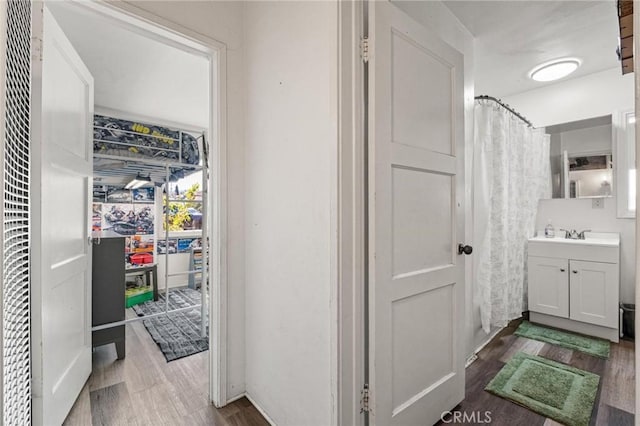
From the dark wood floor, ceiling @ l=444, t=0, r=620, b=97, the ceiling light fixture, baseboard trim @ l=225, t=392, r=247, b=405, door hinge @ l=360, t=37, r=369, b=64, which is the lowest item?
the dark wood floor

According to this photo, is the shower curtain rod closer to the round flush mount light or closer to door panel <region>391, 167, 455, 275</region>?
the round flush mount light

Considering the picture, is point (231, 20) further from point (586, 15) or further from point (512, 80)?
point (512, 80)

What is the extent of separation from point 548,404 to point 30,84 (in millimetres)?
2666

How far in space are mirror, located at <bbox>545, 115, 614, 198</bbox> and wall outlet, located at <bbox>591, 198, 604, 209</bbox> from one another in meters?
0.06

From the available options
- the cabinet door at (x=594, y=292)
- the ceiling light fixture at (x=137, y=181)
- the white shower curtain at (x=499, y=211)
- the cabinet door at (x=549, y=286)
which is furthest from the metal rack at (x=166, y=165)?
the cabinet door at (x=594, y=292)

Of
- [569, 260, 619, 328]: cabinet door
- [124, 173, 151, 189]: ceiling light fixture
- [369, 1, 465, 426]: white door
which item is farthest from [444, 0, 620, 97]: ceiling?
[124, 173, 151, 189]: ceiling light fixture

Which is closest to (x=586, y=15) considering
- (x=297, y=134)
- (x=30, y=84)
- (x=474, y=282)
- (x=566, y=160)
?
(x=566, y=160)

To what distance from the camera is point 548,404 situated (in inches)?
65.4

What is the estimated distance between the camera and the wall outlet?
9.34 ft

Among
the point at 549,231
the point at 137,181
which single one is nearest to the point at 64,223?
the point at 137,181

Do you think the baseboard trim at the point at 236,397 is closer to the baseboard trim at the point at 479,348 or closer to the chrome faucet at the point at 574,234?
the baseboard trim at the point at 479,348

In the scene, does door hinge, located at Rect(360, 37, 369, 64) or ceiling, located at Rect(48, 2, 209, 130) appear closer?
door hinge, located at Rect(360, 37, 369, 64)

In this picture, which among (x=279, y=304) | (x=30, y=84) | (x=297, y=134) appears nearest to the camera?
(x=30, y=84)

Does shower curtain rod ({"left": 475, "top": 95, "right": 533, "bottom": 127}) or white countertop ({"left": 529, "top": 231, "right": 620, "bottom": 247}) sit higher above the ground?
shower curtain rod ({"left": 475, "top": 95, "right": 533, "bottom": 127})
